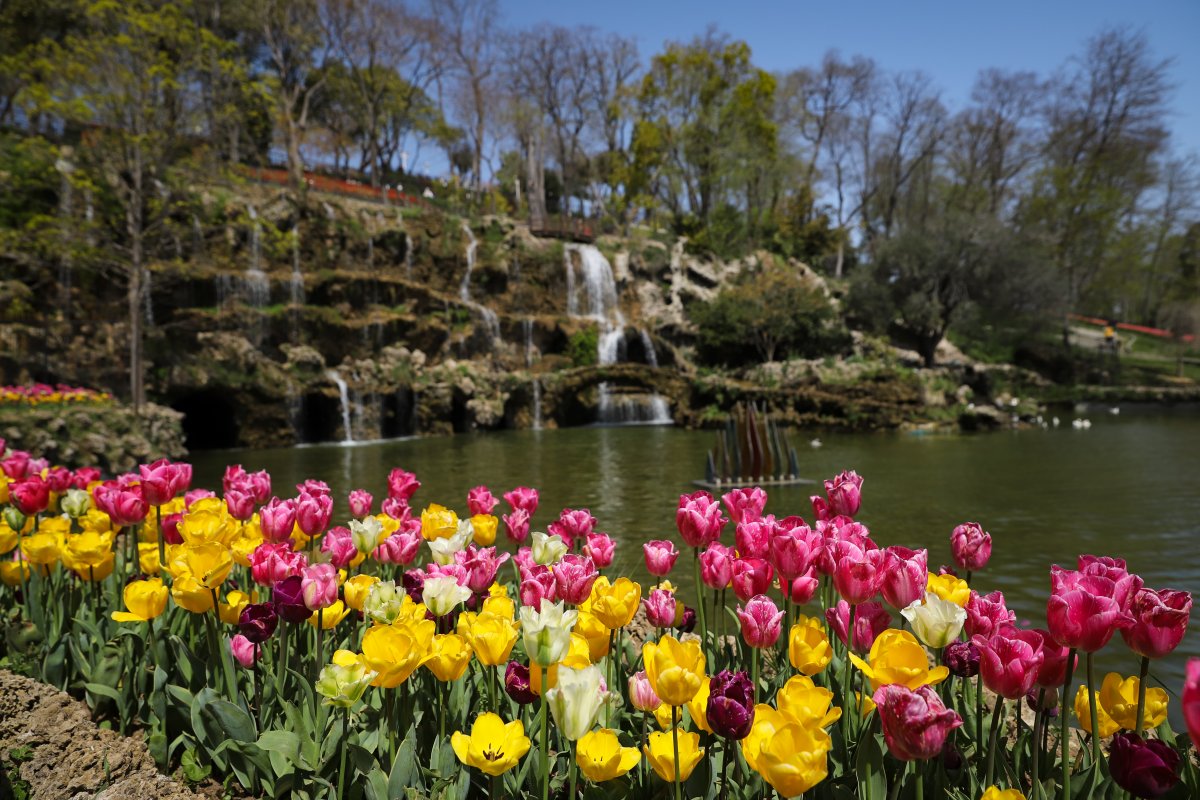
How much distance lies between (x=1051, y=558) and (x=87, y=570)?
7.18 m

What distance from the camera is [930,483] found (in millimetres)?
11078

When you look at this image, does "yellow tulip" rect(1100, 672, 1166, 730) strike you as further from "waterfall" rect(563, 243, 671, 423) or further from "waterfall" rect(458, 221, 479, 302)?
"waterfall" rect(458, 221, 479, 302)

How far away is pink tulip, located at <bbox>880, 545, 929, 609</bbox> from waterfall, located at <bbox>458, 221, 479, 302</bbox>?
2747cm

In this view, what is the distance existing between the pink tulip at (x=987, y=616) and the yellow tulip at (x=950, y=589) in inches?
4.6

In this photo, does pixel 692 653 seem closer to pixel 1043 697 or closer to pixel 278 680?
pixel 1043 697

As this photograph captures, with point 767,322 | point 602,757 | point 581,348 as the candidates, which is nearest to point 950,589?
point 602,757

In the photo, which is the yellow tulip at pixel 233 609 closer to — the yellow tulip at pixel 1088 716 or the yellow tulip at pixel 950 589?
the yellow tulip at pixel 950 589

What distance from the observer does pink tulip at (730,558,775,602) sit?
197 cm

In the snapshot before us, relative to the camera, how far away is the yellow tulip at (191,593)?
2023 millimetres

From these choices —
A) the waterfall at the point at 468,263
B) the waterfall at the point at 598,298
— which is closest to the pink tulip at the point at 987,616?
the waterfall at the point at 598,298

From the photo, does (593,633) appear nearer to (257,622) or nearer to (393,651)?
(393,651)

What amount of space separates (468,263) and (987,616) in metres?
28.8

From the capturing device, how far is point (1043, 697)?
1.66 m

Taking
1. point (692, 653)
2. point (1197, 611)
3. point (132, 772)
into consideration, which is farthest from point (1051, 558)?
point (132, 772)
